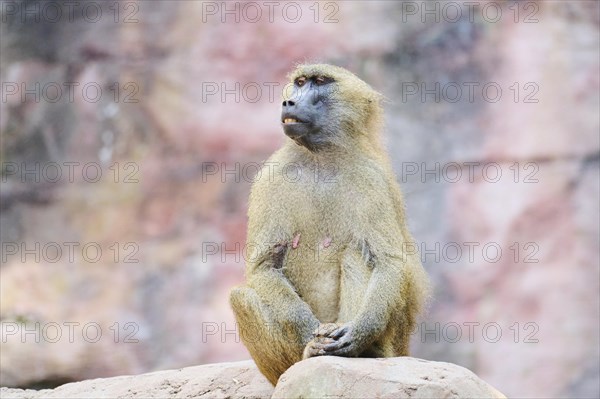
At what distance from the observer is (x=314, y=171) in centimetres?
660

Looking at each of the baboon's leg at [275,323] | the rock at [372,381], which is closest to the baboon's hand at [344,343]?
the baboon's leg at [275,323]

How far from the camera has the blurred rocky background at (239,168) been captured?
10.2m

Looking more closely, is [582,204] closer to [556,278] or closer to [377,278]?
[556,278]

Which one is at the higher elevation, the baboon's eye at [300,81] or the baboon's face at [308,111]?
the baboon's eye at [300,81]

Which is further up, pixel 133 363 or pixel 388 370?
pixel 388 370

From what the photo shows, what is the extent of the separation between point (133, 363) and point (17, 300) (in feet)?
4.45

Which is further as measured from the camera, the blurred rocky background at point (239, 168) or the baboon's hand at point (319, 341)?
the blurred rocky background at point (239, 168)

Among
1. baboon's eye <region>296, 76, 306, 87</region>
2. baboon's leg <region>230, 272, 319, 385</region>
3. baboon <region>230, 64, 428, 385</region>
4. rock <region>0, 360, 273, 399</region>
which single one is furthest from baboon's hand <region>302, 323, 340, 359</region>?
baboon's eye <region>296, 76, 306, 87</region>

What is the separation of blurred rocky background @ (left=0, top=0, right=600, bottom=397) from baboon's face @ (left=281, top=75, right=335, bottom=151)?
3.84 meters

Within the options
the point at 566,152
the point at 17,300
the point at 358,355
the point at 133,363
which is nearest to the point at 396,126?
the point at 566,152

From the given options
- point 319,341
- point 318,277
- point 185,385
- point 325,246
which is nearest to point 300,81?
point 325,246

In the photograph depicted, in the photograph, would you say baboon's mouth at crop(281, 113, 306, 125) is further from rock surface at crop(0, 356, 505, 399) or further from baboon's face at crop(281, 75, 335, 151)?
rock surface at crop(0, 356, 505, 399)

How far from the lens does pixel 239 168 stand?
1061 centimetres

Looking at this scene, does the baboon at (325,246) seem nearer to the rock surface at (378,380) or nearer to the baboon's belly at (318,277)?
the baboon's belly at (318,277)
